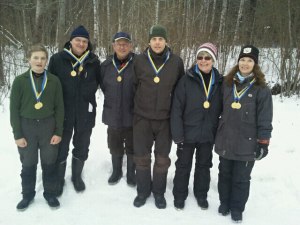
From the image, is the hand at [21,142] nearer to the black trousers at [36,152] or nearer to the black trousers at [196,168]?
the black trousers at [36,152]

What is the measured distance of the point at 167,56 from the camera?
358 cm

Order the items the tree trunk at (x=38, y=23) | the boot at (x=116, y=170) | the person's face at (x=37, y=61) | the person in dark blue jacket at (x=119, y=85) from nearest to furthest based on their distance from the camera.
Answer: the person's face at (x=37, y=61) → the person in dark blue jacket at (x=119, y=85) → the boot at (x=116, y=170) → the tree trunk at (x=38, y=23)

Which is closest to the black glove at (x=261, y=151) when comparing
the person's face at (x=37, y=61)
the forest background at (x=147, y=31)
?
the person's face at (x=37, y=61)

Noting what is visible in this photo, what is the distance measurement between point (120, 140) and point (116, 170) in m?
0.51

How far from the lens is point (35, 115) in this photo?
3.42 metres

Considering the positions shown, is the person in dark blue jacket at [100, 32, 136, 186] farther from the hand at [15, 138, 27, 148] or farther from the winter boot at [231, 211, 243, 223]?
the winter boot at [231, 211, 243, 223]

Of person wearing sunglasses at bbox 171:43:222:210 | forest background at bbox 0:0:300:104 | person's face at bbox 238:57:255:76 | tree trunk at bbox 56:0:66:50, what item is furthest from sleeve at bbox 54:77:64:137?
tree trunk at bbox 56:0:66:50

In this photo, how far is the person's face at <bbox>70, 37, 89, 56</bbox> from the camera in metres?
3.67

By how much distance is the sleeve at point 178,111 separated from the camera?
3531 mm

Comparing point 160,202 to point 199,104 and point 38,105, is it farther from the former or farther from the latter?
point 38,105

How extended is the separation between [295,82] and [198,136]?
601 cm

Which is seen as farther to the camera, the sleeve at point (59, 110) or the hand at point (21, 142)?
the sleeve at point (59, 110)

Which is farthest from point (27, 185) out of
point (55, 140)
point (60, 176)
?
point (55, 140)

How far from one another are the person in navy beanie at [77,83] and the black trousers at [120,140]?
315 mm
